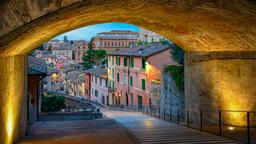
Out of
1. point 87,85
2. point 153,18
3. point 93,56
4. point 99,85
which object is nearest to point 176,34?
point 153,18

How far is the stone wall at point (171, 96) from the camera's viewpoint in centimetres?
2109

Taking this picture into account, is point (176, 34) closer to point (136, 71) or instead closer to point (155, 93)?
point (155, 93)

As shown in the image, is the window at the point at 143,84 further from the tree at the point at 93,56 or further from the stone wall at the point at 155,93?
the tree at the point at 93,56

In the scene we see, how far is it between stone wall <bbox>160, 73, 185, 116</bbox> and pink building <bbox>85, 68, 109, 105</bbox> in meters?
24.6

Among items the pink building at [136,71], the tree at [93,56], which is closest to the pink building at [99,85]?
the pink building at [136,71]

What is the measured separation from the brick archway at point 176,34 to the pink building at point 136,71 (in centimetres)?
1949

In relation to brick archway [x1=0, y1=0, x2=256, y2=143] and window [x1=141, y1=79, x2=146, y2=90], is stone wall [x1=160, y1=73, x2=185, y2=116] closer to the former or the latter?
brick archway [x1=0, y1=0, x2=256, y2=143]

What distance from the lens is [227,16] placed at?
804cm

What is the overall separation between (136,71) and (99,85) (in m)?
13.7

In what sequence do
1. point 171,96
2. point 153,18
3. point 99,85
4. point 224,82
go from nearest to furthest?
point 153,18 → point 224,82 → point 171,96 → point 99,85

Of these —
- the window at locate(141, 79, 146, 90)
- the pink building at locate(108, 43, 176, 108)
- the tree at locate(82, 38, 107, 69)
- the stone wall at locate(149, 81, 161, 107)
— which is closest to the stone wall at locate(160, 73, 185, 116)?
the stone wall at locate(149, 81, 161, 107)

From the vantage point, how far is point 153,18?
10.2 meters

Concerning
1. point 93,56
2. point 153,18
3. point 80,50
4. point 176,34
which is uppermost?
point 80,50

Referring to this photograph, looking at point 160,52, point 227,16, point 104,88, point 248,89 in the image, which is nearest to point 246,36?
point 227,16
